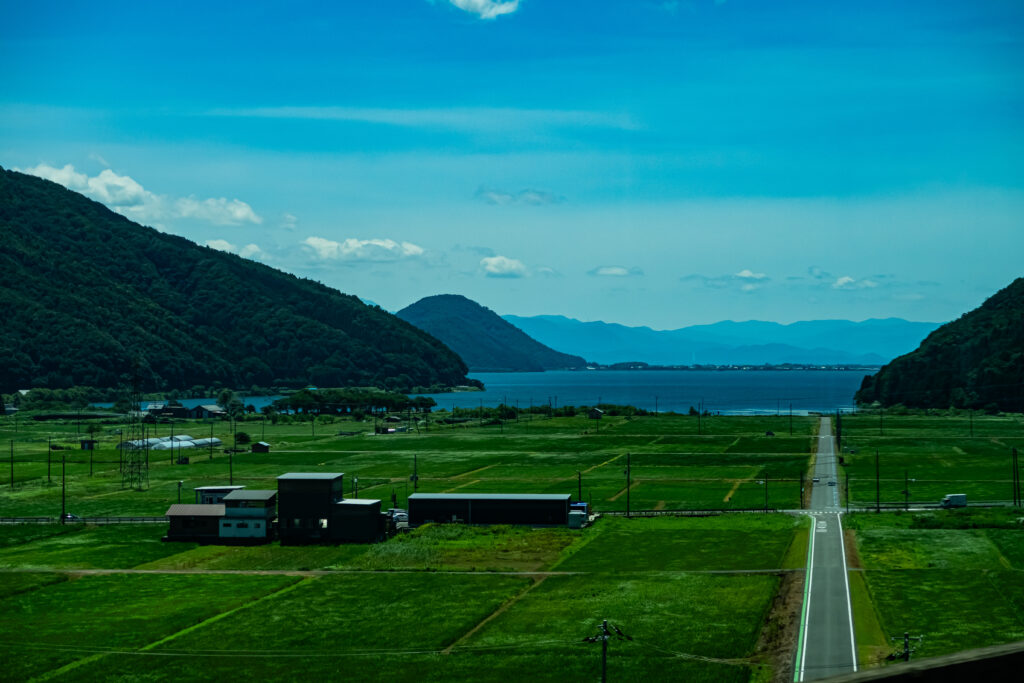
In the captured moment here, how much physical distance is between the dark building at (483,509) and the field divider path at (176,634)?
14853 mm

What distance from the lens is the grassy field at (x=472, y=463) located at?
7012 centimetres

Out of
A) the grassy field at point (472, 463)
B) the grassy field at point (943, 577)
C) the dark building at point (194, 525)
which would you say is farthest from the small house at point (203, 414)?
the grassy field at point (943, 577)

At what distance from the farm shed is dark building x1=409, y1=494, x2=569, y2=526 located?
8388 mm

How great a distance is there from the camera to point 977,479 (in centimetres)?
7431

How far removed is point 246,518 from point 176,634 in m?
20.1

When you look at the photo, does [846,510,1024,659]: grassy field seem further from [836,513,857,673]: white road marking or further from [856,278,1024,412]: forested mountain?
[856,278,1024,412]: forested mountain

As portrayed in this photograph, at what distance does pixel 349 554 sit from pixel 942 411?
12747 cm

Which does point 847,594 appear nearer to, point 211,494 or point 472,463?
point 211,494

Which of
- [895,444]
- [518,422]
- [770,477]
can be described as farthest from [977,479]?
[518,422]

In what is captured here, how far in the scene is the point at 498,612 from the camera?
128 feet

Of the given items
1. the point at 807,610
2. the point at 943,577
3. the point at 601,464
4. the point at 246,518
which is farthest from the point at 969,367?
the point at 807,610

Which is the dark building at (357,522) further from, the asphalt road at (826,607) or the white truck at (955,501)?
the white truck at (955,501)

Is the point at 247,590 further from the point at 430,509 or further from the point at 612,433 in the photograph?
the point at 612,433

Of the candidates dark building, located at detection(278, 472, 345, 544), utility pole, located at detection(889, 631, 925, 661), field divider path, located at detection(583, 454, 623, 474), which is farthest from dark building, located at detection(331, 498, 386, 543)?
field divider path, located at detection(583, 454, 623, 474)
